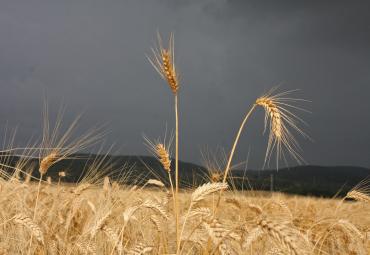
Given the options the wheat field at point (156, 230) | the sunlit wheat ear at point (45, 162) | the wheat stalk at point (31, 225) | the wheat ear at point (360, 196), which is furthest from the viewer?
the wheat ear at point (360, 196)

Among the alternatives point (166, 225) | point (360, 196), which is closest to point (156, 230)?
point (166, 225)

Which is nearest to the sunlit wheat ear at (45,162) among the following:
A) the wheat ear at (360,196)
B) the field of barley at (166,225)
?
the field of barley at (166,225)

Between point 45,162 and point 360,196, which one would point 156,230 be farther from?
point 360,196

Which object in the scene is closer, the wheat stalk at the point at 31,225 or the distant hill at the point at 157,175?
the wheat stalk at the point at 31,225

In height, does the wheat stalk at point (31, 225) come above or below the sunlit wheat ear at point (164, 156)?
below

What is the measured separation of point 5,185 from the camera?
395cm

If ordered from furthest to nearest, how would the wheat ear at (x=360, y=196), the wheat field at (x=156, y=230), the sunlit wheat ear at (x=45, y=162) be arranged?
1. the wheat ear at (x=360, y=196)
2. the sunlit wheat ear at (x=45, y=162)
3. the wheat field at (x=156, y=230)

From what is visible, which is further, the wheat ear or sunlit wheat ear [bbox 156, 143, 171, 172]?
the wheat ear

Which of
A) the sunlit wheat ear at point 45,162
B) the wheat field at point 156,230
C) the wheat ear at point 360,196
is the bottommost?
the wheat field at point 156,230

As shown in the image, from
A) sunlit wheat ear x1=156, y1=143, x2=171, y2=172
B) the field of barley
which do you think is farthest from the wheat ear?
sunlit wheat ear x1=156, y1=143, x2=171, y2=172

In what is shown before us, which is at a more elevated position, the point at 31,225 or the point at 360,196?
the point at 360,196

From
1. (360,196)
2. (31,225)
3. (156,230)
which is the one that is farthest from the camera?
(360,196)

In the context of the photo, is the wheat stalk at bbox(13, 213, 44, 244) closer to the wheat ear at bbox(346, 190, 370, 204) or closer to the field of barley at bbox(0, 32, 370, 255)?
the field of barley at bbox(0, 32, 370, 255)

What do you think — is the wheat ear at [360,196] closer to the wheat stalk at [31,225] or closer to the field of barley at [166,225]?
the field of barley at [166,225]
